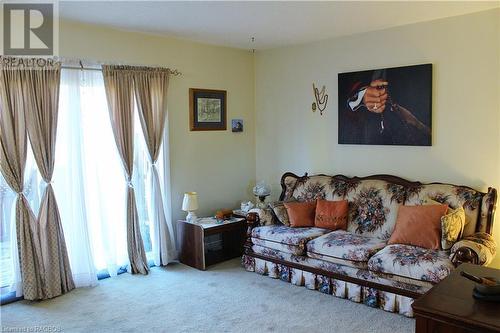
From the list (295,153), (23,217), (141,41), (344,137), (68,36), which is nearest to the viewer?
(23,217)

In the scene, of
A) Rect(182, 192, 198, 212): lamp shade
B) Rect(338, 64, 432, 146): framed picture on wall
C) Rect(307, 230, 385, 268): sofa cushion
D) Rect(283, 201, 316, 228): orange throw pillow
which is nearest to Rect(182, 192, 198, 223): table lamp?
Rect(182, 192, 198, 212): lamp shade

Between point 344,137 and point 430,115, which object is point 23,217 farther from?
point 430,115

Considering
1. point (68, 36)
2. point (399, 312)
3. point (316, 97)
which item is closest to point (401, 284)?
point (399, 312)

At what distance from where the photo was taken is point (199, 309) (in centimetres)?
362

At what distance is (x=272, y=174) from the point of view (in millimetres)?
5688

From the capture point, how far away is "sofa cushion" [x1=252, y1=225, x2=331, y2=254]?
4117mm

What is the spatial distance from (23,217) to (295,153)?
3.09 m

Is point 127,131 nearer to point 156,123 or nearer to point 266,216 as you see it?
point 156,123

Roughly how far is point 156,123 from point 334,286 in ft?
8.16

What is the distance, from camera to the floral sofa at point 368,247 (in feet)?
11.0

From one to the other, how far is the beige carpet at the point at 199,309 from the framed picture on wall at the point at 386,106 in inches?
69.6

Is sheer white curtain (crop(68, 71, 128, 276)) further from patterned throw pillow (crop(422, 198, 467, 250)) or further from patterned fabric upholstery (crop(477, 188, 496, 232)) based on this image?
patterned fabric upholstery (crop(477, 188, 496, 232))

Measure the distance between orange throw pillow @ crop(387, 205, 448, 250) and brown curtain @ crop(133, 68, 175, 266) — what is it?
239cm

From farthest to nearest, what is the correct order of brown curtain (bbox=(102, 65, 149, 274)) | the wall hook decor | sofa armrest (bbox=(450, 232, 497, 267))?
1. the wall hook decor
2. brown curtain (bbox=(102, 65, 149, 274))
3. sofa armrest (bbox=(450, 232, 497, 267))
